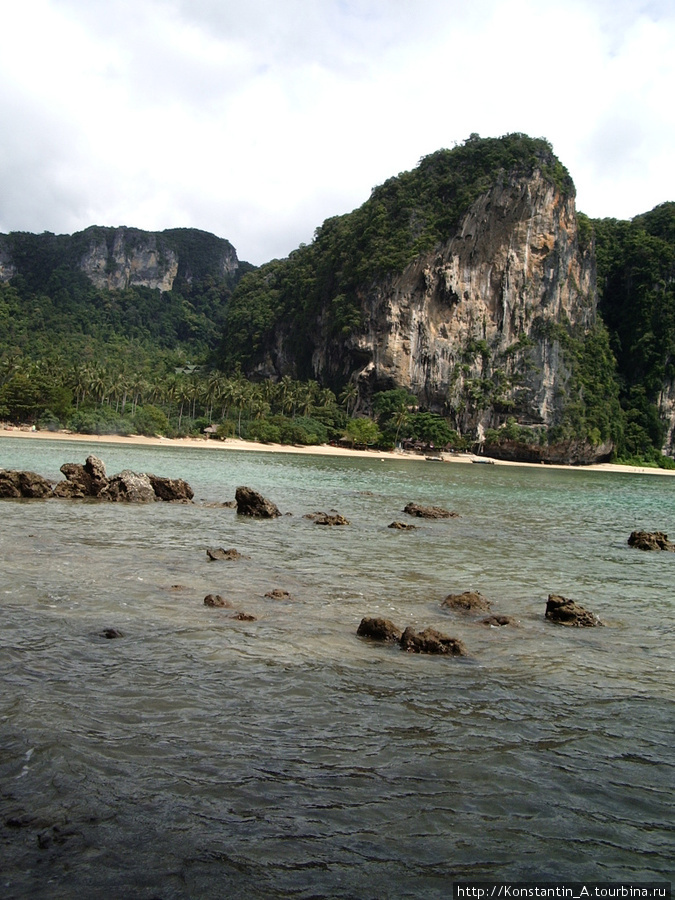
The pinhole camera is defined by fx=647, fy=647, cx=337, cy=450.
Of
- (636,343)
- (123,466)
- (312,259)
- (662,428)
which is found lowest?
(123,466)

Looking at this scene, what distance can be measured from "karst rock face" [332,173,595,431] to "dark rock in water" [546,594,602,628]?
361 feet

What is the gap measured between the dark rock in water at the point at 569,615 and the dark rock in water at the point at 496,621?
76cm

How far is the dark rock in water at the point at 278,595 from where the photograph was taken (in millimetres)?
10320

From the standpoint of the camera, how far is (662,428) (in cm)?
13162

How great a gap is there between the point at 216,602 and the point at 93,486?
16.2m

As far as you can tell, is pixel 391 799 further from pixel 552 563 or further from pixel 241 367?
pixel 241 367

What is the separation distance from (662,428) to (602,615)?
136m

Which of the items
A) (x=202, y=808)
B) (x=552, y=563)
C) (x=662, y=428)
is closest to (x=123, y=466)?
(x=552, y=563)

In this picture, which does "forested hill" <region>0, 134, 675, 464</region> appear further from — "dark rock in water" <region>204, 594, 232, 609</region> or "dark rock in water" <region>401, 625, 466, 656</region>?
"dark rock in water" <region>401, 625, 466, 656</region>

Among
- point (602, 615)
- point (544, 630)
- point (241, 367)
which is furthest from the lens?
point (241, 367)

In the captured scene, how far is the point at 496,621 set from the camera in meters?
9.58

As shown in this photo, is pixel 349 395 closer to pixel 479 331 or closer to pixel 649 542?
pixel 479 331

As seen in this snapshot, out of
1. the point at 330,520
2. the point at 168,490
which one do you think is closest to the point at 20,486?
the point at 168,490

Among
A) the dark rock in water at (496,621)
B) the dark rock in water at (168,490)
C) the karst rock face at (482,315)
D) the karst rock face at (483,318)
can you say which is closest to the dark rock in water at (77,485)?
the dark rock in water at (168,490)
